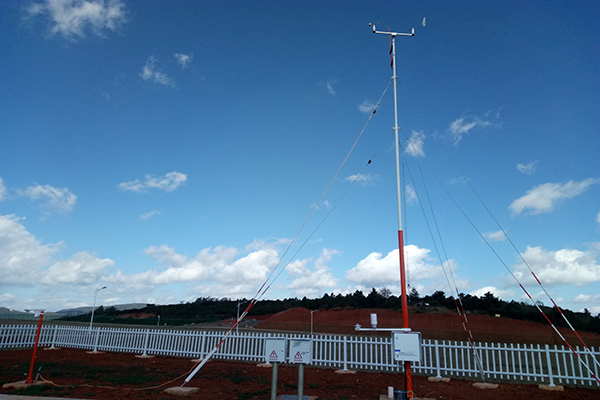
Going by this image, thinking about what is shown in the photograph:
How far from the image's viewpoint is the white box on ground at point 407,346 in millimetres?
8266

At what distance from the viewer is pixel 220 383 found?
35.0 feet

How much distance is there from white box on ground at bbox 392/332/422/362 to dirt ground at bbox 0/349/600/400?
6.75 feet

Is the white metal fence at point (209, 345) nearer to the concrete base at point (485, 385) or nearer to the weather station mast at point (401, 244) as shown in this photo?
the concrete base at point (485, 385)

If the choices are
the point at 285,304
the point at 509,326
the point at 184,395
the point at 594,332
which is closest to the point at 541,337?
the point at 509,326

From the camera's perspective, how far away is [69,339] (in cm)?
1906

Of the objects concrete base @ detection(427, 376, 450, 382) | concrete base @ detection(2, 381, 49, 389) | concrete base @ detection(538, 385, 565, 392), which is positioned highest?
concrete base @ detection(538, 385, 565, 392)

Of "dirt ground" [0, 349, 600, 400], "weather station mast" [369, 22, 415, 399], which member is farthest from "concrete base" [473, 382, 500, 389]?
"weather station mast" [369, 22, 415, 399]

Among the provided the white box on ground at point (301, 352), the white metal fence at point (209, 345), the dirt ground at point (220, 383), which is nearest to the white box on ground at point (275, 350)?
the white box on ground at point (301, 352)

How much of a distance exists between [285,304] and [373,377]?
59.9 metres

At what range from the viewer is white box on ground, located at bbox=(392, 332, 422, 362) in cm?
827

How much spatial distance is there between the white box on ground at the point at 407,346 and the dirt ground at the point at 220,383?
2057mm

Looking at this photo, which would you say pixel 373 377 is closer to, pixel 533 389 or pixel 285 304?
pixel 533 389

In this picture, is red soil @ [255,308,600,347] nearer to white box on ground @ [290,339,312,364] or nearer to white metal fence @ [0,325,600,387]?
white metal fence @ [0,325,600,387]

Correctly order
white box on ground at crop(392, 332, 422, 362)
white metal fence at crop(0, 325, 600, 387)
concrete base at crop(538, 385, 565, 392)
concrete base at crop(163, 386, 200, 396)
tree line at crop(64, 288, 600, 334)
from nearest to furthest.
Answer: white box on ground at crop(392, 332, 422, 362) → concrete base at crop(163, 386, 200, 396) → concrete base at crop(538, 385, 565, 392) → white metal fence at crop(0, 325, 600, 387) → tree line at crop(64, 288, 600, 334)
